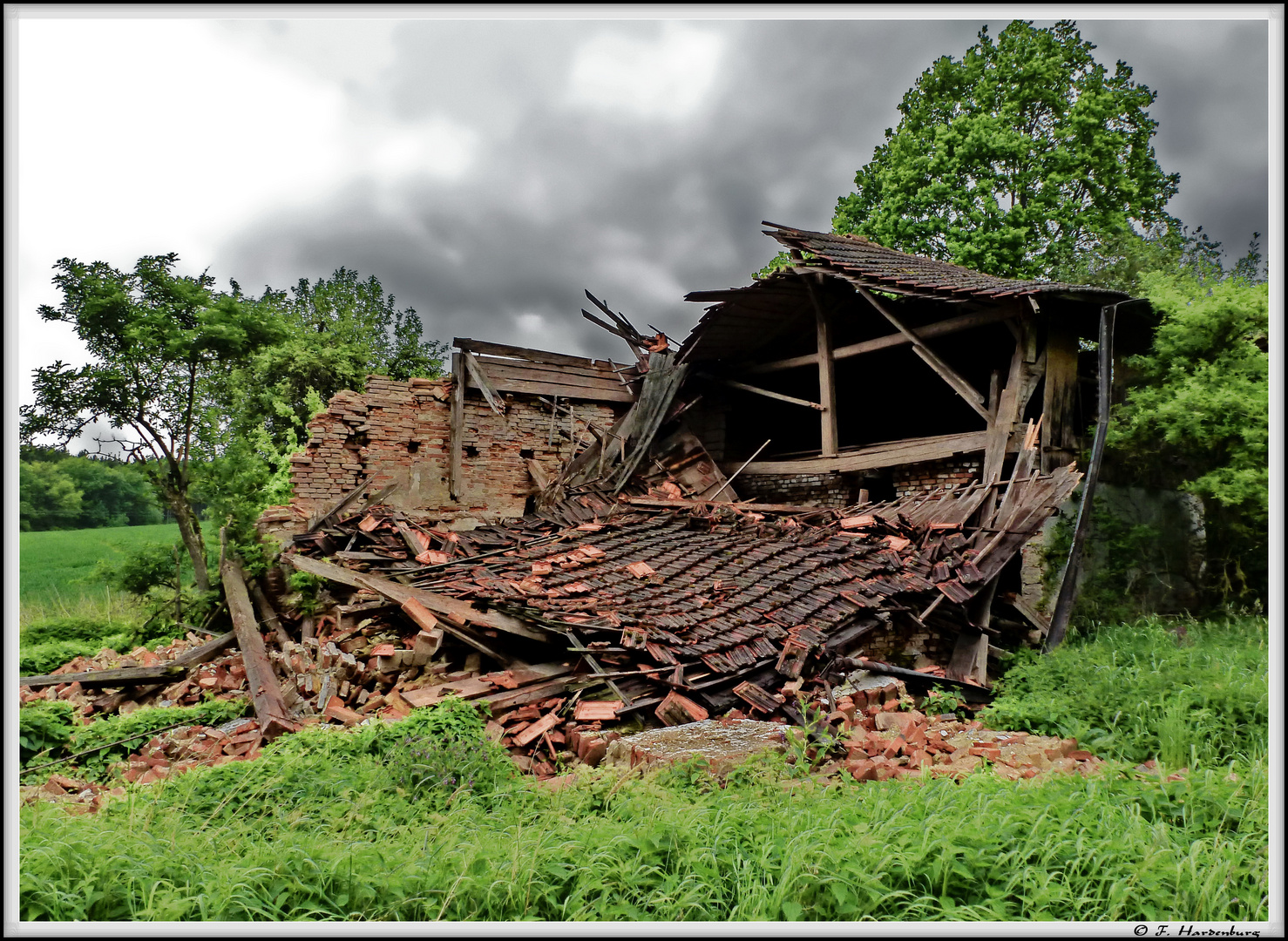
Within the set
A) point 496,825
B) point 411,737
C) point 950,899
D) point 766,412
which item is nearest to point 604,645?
point 411,737

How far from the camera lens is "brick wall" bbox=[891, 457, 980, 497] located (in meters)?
9.92

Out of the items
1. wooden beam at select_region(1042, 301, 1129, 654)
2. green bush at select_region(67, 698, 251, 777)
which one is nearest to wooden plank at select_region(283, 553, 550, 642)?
green bush at select_region(67, 698, 251, 777)

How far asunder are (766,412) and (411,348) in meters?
10.1

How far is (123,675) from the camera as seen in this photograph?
7.56 meters

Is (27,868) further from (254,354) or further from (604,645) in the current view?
(254,354)

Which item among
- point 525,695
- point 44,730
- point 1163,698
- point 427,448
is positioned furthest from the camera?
point 427,448

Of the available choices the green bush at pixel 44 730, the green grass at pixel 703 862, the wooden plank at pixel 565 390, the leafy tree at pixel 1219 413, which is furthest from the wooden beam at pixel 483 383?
the leafy tree at pixel 1219 413

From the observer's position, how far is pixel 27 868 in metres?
2.58

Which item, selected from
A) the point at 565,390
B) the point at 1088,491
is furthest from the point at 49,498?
the point at 1088,491

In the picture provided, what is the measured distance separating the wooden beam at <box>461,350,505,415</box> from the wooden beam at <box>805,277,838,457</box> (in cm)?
547

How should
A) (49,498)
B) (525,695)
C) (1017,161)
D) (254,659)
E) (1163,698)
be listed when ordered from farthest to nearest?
(1017,161) → (254,659) → (49,498) → (525,695) → (1163,698)

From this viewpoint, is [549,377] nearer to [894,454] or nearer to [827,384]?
[827,384]

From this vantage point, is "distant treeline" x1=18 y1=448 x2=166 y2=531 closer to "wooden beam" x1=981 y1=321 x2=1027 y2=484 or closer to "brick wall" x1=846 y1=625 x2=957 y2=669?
"brick wall" x1=846 y1=625 x2=957 y2=669

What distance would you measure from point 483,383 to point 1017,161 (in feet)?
41.1
